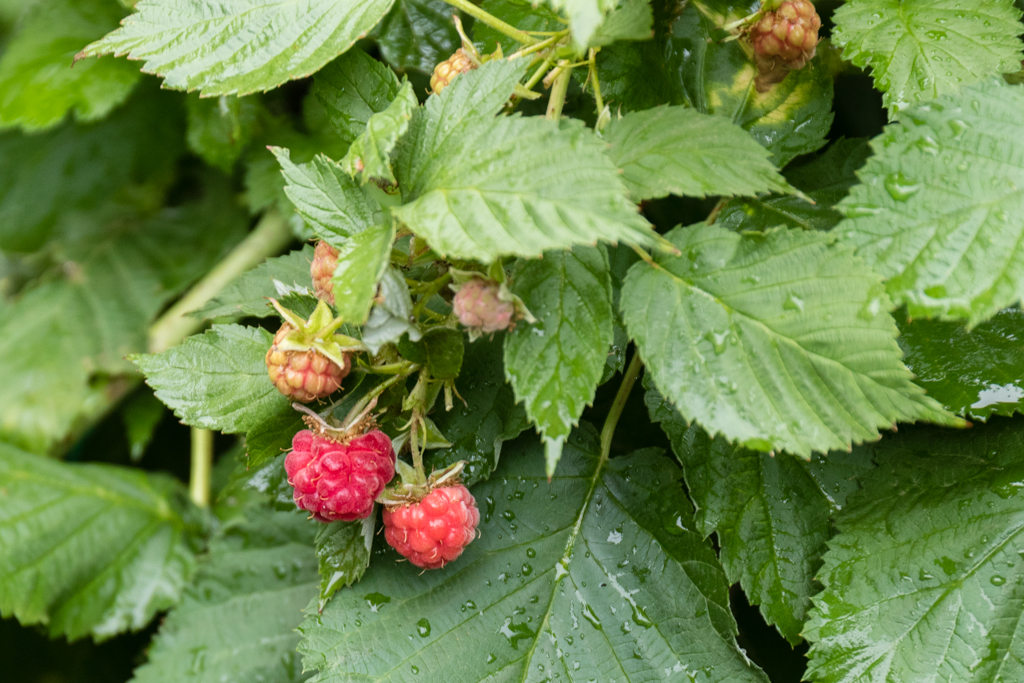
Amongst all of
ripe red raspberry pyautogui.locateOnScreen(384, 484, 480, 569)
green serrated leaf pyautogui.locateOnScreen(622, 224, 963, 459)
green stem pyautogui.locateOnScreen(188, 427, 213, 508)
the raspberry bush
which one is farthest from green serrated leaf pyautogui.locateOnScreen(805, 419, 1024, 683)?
green stem pyautogui.locateOnScreen(188, 427, 213, 508)

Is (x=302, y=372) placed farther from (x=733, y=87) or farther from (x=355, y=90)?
(x=733, y=87)

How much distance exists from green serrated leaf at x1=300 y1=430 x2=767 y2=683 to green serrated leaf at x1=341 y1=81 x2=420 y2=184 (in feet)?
1.00

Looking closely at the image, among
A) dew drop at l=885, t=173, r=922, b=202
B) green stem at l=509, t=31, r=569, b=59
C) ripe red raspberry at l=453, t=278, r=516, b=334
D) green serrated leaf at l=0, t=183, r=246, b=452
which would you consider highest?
green stem at l=509, t=31, r=569, b=59

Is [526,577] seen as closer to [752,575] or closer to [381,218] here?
[752,575]

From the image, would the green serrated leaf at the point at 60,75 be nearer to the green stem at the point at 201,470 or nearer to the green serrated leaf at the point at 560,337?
the green stem at the point at 201,470

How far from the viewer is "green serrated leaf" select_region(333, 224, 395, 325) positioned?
44cm

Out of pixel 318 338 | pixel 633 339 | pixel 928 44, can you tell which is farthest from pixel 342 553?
pixel 928 44

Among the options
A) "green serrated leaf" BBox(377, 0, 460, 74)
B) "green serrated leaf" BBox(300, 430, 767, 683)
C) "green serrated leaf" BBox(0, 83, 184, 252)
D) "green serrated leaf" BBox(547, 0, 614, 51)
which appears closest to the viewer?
"green serrated leaf" BBox(547, 0, 614, 51)

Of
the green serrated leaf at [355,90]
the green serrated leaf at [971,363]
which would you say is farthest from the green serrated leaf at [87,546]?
the green serrated leaf at [971,363]

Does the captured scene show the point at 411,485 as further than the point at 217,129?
No

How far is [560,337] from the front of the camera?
50 centimetres

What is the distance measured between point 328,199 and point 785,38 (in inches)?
15.5

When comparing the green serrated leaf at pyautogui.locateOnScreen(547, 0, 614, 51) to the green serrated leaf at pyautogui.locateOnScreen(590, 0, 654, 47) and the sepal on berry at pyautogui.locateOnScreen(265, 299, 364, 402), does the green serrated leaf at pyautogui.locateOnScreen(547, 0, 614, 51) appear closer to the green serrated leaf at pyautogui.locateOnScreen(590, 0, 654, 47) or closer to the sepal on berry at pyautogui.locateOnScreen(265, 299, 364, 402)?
the green serrated leaf at pyautogui.locateOnScreen(590, 0, 654, 47)

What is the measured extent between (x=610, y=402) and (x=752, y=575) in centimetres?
20
